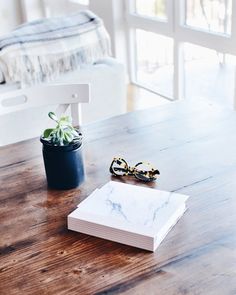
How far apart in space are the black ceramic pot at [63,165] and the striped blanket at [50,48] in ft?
4.13

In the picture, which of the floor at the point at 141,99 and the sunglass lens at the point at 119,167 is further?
the floor at the point at 141,99

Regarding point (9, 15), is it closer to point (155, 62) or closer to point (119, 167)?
point (155, 62)

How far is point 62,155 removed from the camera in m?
1.22

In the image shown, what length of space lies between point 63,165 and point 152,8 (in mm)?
2818

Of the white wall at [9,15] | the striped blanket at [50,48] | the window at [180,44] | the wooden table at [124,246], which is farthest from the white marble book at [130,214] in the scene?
the white wall at [9,15]

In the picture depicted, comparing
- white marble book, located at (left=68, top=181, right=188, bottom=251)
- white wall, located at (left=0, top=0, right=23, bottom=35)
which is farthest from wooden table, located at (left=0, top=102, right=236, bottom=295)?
white wall, located at (left=0, top=0, right=23, bottom=35)

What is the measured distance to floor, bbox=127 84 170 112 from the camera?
149 inches

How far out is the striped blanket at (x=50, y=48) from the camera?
7.86ft

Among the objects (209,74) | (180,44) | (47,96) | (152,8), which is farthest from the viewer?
(152,8)

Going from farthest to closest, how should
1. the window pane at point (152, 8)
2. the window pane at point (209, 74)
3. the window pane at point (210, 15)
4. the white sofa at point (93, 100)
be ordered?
1. the window pane at point (152, 8)
2. the window pane at point (209, 74)
3. the window pane at point (210, 15)
4. the white sofa at point (93, 100)

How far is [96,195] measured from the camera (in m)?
1.15

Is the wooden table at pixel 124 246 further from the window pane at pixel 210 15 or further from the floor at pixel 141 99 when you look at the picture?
the floor at pixel 141 99

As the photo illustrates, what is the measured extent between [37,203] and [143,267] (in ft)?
1.20

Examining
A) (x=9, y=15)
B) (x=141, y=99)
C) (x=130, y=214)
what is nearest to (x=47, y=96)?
(x=130, y=214)
